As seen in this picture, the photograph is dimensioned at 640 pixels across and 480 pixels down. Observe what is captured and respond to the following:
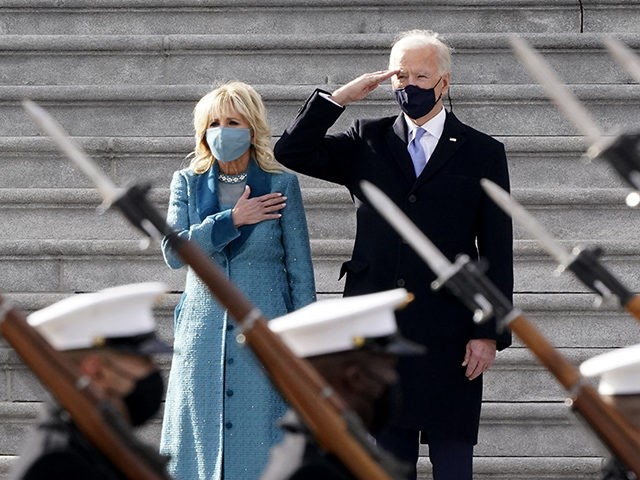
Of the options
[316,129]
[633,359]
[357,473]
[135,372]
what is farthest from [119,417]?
[316,129]

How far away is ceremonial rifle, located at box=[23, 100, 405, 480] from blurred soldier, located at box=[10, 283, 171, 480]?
0.19 metres

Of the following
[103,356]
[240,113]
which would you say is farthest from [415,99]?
[103,356]

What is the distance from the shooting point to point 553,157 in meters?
8.14

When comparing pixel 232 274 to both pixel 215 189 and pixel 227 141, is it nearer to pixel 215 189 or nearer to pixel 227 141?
pixel 215 189

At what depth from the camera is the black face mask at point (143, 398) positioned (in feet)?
12.0

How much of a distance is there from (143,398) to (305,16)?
5.18 meters

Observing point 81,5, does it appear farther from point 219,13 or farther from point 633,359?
point 633,359

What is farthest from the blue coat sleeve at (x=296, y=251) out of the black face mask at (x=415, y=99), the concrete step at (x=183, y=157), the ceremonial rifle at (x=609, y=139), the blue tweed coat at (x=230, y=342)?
the ceremonial rifle at (x=609, y=139)

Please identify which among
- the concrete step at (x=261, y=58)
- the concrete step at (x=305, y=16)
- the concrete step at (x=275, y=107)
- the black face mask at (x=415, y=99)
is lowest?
the black face mask at (x=415, y=99)

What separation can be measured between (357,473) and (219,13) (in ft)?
17.8

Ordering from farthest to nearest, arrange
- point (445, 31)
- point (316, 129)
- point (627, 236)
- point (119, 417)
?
point (445, 31) → point (627, 236) → point (316, 129) → point (119, 417)

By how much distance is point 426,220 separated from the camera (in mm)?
6234

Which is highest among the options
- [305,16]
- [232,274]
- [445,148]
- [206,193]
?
[305,16]

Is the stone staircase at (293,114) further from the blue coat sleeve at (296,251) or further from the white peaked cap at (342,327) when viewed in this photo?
the white peaked cap at (342,327)
